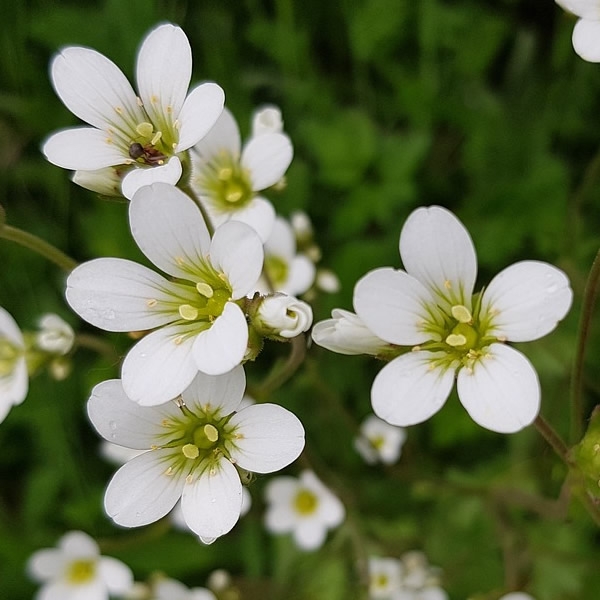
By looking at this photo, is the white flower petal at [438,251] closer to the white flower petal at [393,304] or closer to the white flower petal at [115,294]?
the white flower petal at [393,304]

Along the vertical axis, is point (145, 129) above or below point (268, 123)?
below

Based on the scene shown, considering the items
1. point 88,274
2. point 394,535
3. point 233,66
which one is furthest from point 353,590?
point 233,66

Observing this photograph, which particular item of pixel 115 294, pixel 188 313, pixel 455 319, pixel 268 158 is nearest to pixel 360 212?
pixel 268 158

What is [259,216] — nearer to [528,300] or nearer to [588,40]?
[528,300]

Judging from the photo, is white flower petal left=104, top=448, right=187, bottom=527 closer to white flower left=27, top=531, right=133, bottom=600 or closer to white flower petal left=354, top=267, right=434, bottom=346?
white flower petal left=354, top=267, right=434, bottom=346

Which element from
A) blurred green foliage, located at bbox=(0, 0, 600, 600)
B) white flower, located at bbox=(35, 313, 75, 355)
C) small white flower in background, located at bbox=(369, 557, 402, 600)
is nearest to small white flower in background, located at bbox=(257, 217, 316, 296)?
blurred green foliage, located at bbox=(0, 0, 600, 600)

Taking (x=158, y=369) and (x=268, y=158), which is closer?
(x=158, y=369)
